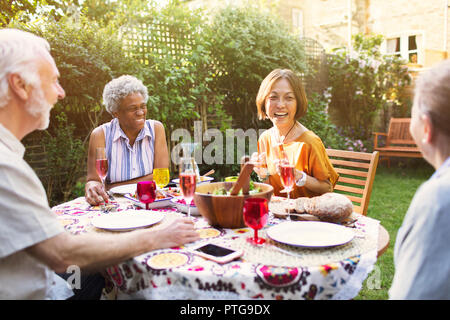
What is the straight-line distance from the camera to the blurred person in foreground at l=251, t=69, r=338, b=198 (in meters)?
2.37

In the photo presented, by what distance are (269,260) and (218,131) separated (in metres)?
4.80

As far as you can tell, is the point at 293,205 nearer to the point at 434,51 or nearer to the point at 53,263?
→ the point at 53,263

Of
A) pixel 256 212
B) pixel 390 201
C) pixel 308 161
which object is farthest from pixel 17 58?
pixel 390 201

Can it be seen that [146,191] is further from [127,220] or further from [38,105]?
[38,105]

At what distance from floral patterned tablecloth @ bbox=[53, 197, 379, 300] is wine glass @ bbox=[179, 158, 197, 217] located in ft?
0.95

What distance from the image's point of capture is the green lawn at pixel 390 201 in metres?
3.03

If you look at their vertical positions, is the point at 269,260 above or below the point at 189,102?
below

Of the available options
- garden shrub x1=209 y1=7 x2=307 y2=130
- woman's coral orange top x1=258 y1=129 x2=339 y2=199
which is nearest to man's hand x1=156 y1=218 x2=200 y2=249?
woman's coral orange top x1=258 y1=129 x2=339 y2=199

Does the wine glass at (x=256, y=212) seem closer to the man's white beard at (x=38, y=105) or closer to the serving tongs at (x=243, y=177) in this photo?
the serving tongs at (x=243, y=177)

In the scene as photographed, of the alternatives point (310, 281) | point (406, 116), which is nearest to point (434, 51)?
point (406, 116)

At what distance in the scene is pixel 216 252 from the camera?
128cm

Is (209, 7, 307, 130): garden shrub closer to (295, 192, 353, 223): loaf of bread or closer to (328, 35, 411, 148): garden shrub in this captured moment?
(328, 35, 411, 148): garden shrub

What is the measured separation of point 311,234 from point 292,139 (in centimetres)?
129

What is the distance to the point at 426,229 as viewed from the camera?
0.91 m
